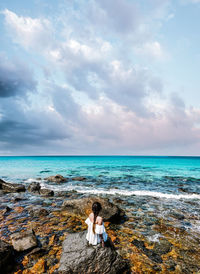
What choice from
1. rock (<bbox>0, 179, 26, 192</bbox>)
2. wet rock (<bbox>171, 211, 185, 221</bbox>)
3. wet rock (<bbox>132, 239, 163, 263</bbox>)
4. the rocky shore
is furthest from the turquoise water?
wet rock (<bbox>132, 239, 163, 263</bbox>)

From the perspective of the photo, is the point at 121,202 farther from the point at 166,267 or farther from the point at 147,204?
the point at 166,267

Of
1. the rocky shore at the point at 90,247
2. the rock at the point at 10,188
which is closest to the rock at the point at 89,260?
the rocky shore at the point at 90,247

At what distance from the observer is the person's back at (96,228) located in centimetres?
608

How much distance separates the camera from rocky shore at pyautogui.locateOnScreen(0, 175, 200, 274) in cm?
625

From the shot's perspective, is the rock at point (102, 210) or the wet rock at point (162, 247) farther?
the rock at point (102, 210)

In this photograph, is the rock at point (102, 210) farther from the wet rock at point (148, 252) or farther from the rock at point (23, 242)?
the rock at point (23, 242)

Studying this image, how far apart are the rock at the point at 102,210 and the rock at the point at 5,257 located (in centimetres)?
580

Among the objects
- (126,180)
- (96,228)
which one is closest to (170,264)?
(96,228)

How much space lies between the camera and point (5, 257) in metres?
6.46

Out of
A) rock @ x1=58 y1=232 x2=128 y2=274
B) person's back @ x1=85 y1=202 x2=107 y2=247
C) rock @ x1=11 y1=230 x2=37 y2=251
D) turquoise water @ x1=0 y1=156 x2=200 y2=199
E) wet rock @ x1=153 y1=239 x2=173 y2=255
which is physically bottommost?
turquoise water @ x1=0 y1=156 x2=200 y2=199

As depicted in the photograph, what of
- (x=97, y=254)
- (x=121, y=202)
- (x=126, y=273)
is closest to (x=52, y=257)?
(x=97, y=254)

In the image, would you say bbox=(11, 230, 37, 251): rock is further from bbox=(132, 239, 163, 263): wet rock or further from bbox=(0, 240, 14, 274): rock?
bbox=(132, 239, 163, 263): wet rock

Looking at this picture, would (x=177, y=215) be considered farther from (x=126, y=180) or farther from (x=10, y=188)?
(x=10, y=188)

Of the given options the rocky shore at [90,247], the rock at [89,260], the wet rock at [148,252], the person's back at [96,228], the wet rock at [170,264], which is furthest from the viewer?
the wet rock at [148,252]
